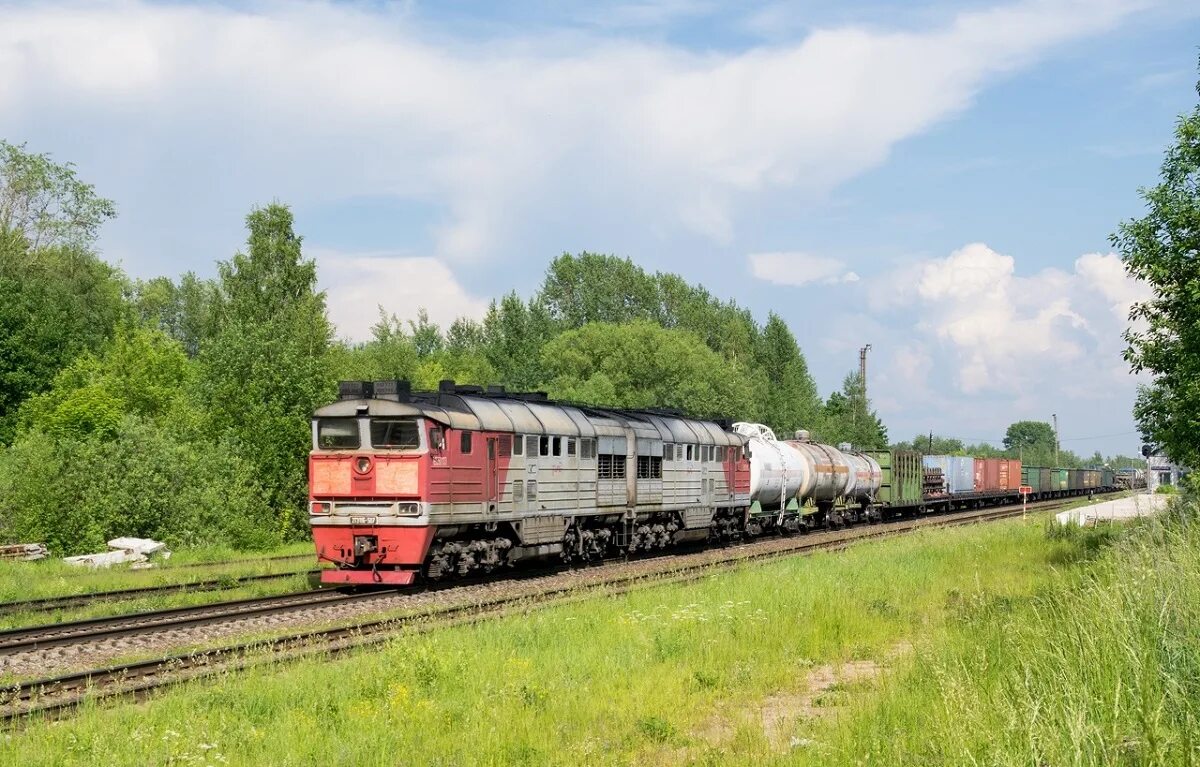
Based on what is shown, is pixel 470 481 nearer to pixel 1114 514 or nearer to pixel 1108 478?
pixel 1114 514

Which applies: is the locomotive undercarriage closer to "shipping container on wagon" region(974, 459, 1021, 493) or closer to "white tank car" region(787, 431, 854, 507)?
"white tank car" region(787, 431, 854, 507)

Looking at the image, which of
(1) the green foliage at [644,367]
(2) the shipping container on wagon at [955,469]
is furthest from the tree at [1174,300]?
(1) the green foliage at [644,367]

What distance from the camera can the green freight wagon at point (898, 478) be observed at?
52.7 meters

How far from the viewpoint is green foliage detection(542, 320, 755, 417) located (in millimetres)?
80188

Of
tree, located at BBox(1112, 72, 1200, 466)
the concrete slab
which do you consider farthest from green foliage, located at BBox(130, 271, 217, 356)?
tree, located at BBox(1112, 72, 1200, 466)

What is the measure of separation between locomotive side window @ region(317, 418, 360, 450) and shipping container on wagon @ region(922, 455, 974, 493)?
144 ft

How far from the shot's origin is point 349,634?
17016mm

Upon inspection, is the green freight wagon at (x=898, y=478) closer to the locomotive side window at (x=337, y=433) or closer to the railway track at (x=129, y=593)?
the railway track at (x=129, y=593)

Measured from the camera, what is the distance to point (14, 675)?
13.9 metres

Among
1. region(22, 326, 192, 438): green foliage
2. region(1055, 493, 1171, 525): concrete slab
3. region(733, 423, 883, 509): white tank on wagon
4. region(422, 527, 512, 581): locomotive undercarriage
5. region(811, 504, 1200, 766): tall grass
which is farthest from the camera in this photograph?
region(22, 326, 192, 438): green foliage

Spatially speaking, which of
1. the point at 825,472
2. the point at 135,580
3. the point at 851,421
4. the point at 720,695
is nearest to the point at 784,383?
the point at 851,421

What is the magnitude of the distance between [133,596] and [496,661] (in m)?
10.8

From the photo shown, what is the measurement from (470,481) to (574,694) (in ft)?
36.1

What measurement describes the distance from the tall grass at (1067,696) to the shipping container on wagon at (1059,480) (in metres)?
79.3
